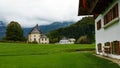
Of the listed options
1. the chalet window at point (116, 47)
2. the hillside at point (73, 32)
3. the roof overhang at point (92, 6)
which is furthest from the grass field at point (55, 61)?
the hillside at point (73, 32)

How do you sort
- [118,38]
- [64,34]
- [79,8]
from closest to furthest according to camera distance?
[118,38] → [79,8] → [64,34]

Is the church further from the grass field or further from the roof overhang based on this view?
the grass field

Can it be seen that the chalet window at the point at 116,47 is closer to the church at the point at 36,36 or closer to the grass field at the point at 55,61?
the grass field at the point at 55,61

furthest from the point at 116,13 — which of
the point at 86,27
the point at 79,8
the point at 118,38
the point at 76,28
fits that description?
the point at 76,28

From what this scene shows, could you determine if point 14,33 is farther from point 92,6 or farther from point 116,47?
point 116,47

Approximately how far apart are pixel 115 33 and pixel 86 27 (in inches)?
4277

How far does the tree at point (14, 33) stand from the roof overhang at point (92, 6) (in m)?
77.7

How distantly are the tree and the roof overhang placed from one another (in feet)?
255

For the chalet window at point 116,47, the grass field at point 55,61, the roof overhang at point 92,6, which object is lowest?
the grass field at point 55,61

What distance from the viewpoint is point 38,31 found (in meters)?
161

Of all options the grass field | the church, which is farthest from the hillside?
the grass field

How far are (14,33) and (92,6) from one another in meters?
86.2

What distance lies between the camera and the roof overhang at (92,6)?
23.4 m

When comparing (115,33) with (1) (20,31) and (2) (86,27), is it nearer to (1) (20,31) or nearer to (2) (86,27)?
(1) (20,31)
